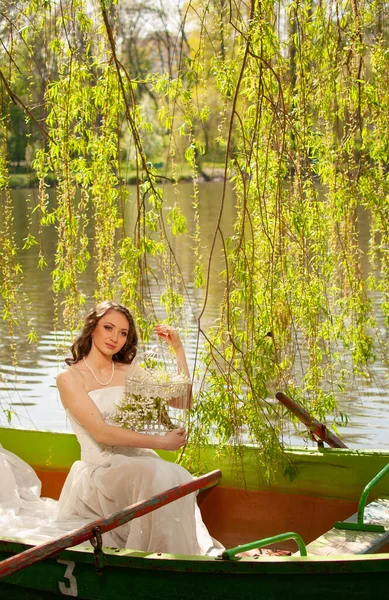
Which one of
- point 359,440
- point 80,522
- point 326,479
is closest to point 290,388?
point 326,479

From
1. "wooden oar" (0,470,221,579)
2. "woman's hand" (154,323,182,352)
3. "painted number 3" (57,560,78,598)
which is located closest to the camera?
"wooden oar" (0,470,221,579)

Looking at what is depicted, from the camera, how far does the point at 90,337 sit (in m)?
4.15

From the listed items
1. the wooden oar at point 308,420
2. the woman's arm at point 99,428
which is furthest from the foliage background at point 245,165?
the woman's arm at point 99,428

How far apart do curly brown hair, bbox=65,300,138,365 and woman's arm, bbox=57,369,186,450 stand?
6.5 inches

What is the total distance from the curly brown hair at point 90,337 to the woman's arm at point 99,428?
165 millimetres

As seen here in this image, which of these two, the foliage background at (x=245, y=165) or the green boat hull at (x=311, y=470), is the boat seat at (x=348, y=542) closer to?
the green boat hull at (x=311, y=470)

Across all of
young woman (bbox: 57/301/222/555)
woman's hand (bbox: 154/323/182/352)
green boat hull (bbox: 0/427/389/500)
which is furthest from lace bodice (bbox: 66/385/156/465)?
green boat hull (bbox: 0/427/389/500)

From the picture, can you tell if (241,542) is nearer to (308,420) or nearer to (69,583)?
(308,420)

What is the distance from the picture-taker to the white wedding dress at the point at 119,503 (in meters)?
3.73

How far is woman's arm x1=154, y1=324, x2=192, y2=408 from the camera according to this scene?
13.1ft

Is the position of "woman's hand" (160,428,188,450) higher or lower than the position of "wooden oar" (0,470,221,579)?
higher

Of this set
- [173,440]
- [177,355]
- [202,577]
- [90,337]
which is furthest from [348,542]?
[90,337]

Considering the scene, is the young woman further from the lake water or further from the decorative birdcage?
the lake water

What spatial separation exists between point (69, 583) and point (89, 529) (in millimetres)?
271
